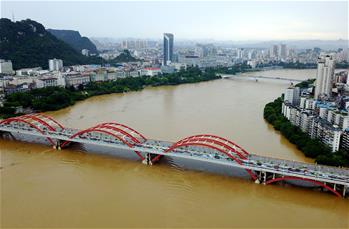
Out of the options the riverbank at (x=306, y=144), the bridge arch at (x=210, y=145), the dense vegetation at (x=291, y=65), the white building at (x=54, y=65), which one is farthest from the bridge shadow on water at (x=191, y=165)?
the dense vegetation at (x=291, y=65)

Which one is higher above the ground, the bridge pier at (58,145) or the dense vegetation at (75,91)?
the dense vegetation at (75,91)

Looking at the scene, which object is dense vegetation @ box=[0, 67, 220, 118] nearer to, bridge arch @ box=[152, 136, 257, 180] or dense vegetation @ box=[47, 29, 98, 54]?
bridge arch @ box=[152, 136, 257, 180]

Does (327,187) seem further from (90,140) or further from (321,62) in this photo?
(321,62)

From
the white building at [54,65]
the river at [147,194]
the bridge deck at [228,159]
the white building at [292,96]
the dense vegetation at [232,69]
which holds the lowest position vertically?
the river at [147,194]

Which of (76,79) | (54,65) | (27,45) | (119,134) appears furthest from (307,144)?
(27,45)

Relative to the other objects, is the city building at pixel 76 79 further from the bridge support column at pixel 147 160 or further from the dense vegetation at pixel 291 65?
the dense vegetation at pixel 291 65

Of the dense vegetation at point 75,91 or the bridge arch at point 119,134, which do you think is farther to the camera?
the dense vegetation at point 75,91

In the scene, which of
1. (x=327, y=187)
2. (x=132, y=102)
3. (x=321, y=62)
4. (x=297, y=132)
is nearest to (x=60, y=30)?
(x=132, y=102)
